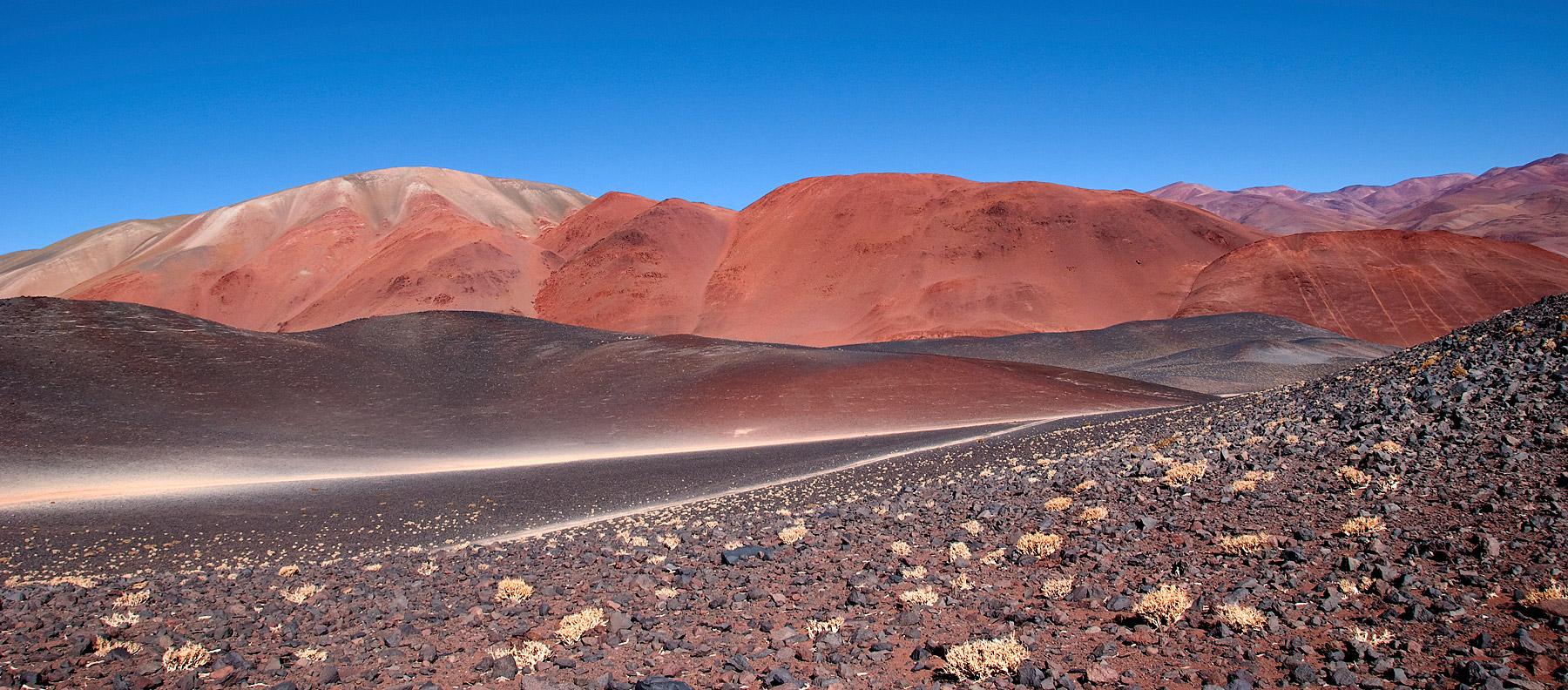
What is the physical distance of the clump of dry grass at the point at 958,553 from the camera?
25.8ft

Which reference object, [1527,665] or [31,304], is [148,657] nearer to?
[1527,665]

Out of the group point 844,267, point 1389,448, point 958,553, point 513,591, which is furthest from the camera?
point 844,267

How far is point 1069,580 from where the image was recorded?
6.84 meters

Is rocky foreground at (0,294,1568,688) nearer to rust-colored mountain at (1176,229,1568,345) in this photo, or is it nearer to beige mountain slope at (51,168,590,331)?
rust-colored mountain at (1176,229,1568,345)

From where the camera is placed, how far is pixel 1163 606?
5.85 metres

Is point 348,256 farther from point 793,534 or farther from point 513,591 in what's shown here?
point 513,591

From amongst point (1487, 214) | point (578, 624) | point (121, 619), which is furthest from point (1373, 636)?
point (1487, 214)

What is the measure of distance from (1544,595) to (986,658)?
3.38 m

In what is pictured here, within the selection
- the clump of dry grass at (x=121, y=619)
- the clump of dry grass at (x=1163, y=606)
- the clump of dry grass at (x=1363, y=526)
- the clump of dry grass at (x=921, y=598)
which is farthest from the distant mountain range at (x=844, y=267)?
the clump of dry grass at (x=121, y=619)

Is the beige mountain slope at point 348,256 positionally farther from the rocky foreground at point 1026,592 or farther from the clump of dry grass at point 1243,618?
the clump of dry grass at point 1243,618

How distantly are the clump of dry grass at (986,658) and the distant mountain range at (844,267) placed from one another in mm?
67728

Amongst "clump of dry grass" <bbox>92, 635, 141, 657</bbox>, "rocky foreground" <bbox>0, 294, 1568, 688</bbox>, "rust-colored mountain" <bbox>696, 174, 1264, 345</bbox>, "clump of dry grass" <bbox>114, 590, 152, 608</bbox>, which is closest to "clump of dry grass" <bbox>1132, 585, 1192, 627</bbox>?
"rocky foreground" <bbox>0, 294, 1568, 688</bbox>

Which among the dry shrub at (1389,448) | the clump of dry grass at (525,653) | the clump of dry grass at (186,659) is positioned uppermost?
the dry shrub at (1389,448)

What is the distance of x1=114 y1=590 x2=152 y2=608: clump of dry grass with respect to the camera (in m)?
7.71
